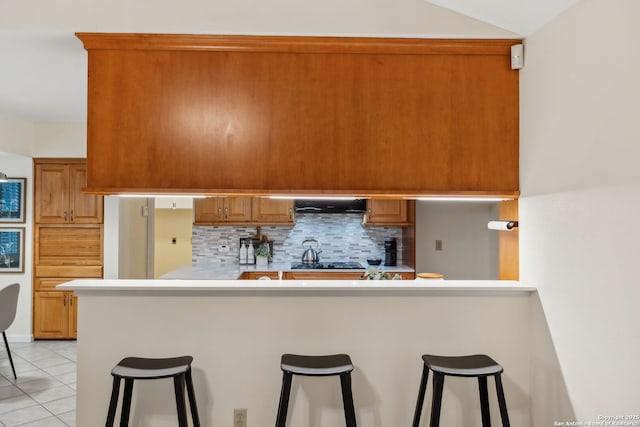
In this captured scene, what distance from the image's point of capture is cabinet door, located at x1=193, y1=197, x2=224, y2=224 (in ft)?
16.7

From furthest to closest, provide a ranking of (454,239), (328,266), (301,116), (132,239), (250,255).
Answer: (454,239)
(132,239)
(250,255)
(328,266)
(301,116)

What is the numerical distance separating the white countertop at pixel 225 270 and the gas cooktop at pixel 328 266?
80 millimetres

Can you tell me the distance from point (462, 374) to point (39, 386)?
3.54 meters

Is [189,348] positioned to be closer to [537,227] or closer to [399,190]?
[399,190]

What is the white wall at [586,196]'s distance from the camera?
1718 mm

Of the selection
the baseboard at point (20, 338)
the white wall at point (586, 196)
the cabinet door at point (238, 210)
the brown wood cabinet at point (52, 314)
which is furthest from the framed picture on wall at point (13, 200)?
the white wall at point (586, 196)

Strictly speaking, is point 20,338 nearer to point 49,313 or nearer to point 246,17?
point 49,313

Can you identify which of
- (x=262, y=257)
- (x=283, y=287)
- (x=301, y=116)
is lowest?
(x=262, y=257)

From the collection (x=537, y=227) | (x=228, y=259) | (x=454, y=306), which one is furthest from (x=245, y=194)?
(x=228, y=259)

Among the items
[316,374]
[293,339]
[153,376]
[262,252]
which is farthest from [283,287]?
[262,252]

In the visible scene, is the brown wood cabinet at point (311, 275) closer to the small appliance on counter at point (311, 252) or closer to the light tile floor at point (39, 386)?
the small appliance on counter at point (311, 252)

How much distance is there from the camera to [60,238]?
4949 mm

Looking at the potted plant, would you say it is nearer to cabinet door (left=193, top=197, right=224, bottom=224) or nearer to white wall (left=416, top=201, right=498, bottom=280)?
cabinet door (left=193, top=197, right=224, bottom=224)

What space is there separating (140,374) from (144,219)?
4115mm
